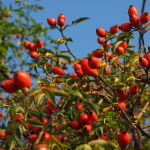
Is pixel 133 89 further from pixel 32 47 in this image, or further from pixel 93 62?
pixel 32 47

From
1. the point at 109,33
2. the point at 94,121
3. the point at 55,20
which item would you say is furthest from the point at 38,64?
the point at 94,121

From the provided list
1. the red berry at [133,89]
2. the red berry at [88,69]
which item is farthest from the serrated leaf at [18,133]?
the red berry at [133,89]

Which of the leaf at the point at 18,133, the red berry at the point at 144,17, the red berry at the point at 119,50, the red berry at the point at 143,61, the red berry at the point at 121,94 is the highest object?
the red berry at the point at 144,17

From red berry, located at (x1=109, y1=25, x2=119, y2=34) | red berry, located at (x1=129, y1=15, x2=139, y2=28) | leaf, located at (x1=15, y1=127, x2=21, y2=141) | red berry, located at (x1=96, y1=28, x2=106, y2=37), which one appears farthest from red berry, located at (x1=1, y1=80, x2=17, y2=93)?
red berry, located at (x1=129, y1=15, x2=139, y2=28)

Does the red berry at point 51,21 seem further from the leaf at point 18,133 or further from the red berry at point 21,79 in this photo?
the leaf at point 18,133

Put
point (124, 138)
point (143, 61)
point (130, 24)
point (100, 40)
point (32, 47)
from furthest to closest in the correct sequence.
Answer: point (32, 47) < point (100, 40) < point (130, 24) < point (143, 61) < point (124, 138)

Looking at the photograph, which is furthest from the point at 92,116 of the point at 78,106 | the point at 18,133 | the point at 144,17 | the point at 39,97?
the point at 144,17

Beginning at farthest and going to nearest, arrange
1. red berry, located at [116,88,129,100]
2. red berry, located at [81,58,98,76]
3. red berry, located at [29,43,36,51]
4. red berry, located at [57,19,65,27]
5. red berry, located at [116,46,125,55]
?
red berry, located at [29,43,36,51] < red berry, located at [57,19,65,27] < red berry, located at [116,46,125,55] < red berry, located at [116,88,129,100] < red berry, located at [81,58,98,76]

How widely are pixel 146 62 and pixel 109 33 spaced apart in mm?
911

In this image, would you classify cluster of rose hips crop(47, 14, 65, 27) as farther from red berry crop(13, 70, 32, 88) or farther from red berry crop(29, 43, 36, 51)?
red berry crop(13, 70, 32, 88)

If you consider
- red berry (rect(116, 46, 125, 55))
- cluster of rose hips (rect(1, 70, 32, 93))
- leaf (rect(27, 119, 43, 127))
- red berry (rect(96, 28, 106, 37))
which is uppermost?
red berry (rect(96, 28, 106, 37))

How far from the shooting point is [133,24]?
2697 millimetres

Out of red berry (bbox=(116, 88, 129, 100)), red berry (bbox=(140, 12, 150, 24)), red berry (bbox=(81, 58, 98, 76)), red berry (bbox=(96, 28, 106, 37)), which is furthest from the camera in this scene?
red berry (bbox=(96, 28, 106, 37))

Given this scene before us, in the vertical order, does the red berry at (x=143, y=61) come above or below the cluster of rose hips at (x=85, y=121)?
above
